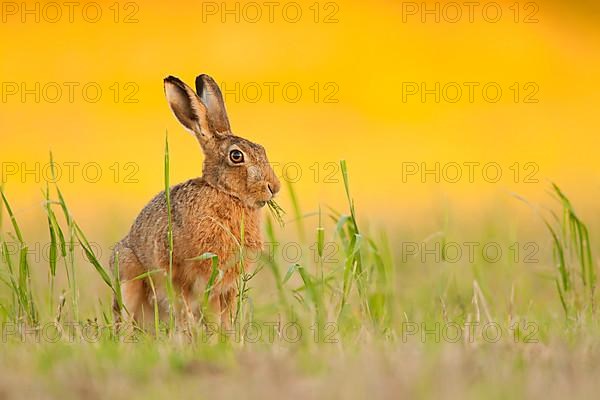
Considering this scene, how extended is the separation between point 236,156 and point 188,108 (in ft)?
1.57

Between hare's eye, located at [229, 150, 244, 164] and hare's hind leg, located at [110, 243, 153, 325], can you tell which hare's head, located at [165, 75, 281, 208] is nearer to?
hare's eye, located at [229, 150, 244, 164]

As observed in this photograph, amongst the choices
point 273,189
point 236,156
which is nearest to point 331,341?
point 273,189

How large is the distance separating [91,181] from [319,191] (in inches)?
142

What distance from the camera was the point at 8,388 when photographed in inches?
144

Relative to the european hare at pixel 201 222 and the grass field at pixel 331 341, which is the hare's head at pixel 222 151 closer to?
the european hare at pixel 201 222

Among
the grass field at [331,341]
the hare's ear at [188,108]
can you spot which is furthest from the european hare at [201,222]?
the grass field at [331,341]

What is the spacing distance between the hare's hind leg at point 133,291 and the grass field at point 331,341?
5.7 inches

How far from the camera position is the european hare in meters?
5.98

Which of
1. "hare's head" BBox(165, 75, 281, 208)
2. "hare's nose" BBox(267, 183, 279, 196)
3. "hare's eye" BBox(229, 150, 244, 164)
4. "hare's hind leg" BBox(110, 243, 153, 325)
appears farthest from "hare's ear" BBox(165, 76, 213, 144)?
"hare's hind leg" BBox(110, 243, 153, 325)

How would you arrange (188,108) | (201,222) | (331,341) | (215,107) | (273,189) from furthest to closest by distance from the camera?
(215,107) → (188,108) → (273,189) → (201,222) → (331,341)

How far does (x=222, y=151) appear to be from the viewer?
20.7 feet

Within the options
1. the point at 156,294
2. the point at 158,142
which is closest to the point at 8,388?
the point at 156,294

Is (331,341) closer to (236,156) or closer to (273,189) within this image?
(273,189)

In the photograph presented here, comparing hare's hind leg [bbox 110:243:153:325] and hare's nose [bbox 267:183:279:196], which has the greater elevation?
hare's nose [bbox 267:183:279:196]
